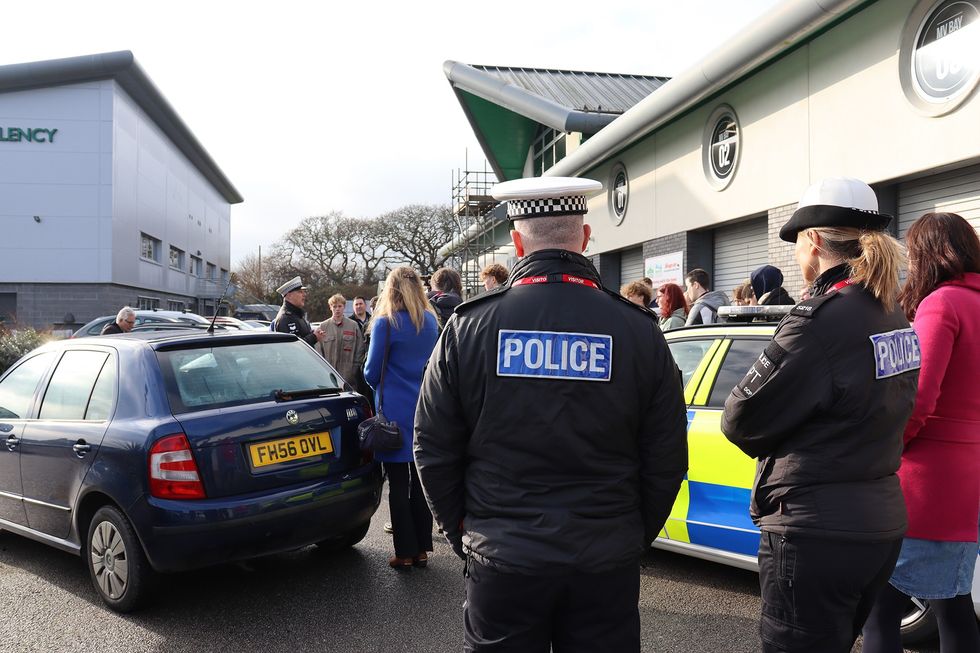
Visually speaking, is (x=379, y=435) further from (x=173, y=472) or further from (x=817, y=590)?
(x=817, y=590)

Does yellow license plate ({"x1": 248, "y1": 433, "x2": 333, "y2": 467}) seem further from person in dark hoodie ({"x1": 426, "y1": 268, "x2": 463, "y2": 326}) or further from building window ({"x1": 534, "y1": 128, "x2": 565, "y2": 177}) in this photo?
building window ({"x1": 534, "y1": 128, "x2": 565, "y2": 177})

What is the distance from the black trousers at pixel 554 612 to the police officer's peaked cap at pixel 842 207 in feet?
3.83

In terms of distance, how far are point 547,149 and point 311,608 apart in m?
18.8

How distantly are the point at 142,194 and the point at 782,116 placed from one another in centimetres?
3300

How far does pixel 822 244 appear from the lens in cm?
218

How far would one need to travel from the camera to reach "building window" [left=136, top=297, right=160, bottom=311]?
34.9 metres

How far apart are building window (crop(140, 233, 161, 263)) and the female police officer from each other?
124 feet

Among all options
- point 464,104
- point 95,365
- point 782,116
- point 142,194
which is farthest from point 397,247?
point 95,365

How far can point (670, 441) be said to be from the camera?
1.94 metres

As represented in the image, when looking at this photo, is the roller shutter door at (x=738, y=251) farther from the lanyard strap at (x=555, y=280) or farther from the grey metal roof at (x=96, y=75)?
the grey metal roof at (x=96, y=75)

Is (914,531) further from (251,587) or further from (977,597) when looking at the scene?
(251,587)

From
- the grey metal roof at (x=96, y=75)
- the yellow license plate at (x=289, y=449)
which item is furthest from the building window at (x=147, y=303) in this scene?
the yellow license plate at (x=289, y=449)

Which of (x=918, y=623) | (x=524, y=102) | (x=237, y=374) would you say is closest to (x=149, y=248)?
(x=524, y=102)

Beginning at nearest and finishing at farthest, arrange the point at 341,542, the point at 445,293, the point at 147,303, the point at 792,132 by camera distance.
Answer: the point at 341,542 < the point at 445,293 < the point at 792,132 < the point at 147,303
